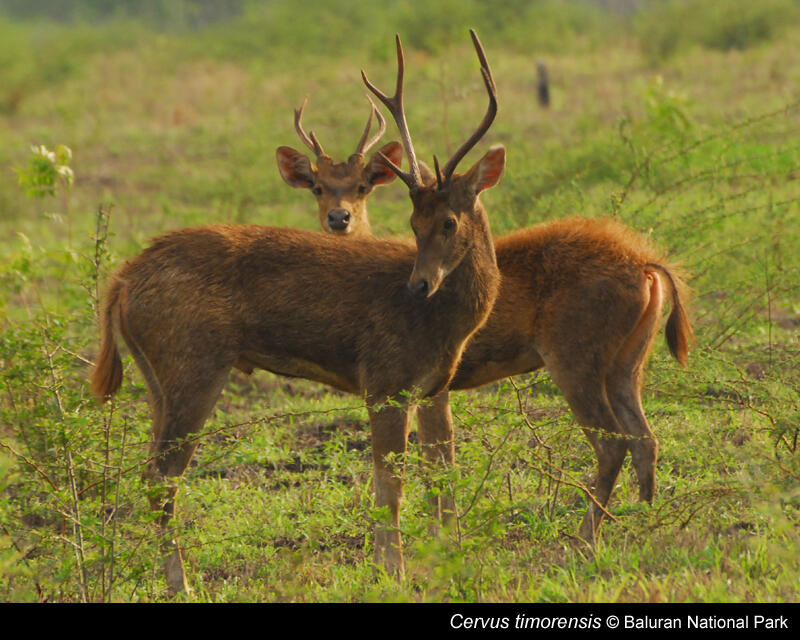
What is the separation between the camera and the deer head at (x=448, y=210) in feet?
19.2

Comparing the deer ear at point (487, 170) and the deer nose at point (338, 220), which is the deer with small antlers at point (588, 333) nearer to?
the deer ear at point (487, 170)

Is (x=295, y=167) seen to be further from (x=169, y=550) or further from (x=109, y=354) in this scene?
(x=169, y=550)

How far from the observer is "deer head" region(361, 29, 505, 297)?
586cm

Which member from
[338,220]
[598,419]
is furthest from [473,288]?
[338,220]

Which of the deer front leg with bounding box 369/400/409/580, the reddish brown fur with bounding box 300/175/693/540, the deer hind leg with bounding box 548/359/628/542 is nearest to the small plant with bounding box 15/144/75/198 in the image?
the reddish brown fur with bounding box 300/175/693/540

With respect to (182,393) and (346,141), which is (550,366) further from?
(346,141)

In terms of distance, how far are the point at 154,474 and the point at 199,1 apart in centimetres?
5809

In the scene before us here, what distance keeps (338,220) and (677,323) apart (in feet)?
9.21

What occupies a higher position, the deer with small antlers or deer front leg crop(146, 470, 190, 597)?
the deer with small antlers

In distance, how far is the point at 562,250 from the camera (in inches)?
262

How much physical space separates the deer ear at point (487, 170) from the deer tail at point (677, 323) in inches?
41.2

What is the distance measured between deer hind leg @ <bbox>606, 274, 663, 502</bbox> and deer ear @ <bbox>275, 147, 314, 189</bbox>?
355 cm

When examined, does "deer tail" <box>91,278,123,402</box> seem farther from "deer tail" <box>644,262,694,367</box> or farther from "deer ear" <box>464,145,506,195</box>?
"deer tail" <box>644,262,694,367</box>

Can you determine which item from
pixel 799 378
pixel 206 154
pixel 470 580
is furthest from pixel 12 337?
pixel 206 154
